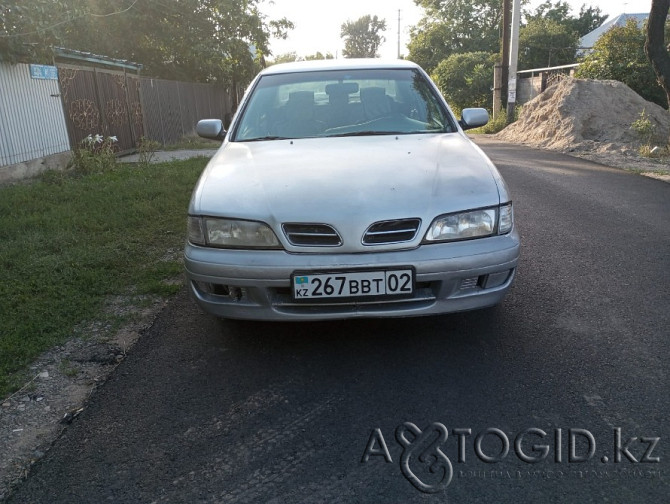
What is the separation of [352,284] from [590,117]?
44.7 ft

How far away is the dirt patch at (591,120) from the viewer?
13018 mm

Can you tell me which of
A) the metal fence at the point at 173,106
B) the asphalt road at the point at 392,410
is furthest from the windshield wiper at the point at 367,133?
the metal fence at the point at 173,106

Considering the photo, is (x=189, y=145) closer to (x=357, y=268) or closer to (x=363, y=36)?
Answer: (x=357, y=268)

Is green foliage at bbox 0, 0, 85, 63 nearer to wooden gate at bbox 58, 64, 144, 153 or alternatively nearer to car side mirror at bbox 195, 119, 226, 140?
wooden gate at bbox 58, 64, 144, 153

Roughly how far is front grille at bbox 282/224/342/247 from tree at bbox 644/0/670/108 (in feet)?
36.6

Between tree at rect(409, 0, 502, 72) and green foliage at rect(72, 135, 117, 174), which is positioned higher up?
tree at rect(409, 0, 502, 72)

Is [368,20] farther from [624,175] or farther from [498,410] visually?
[498,410]

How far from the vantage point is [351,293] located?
2871mm

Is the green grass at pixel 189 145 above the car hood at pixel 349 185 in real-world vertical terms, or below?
below

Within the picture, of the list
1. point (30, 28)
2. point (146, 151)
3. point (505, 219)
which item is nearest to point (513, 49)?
point (146, 151)

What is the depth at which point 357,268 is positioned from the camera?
2.84 metres

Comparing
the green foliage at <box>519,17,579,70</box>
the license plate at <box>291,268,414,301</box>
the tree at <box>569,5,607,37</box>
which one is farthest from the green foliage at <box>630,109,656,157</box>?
the tree at <box>569,5,607,37</box>

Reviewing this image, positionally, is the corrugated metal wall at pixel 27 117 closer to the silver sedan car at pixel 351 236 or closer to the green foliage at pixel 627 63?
the silver sedan car at pixel 351 236

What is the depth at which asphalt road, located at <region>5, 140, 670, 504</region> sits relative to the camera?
217cm
